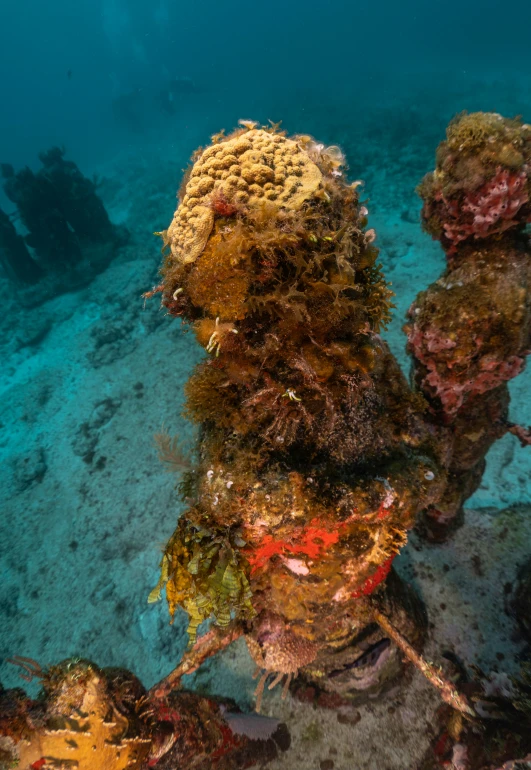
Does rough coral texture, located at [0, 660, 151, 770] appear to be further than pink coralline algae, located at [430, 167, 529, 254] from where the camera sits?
No

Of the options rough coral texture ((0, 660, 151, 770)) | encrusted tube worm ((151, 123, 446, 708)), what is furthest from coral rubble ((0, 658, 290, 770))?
encrusted tube worm ((151, 123, 446, 708))

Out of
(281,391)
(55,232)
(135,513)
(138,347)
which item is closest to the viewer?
(281,391)

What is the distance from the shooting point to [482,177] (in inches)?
119

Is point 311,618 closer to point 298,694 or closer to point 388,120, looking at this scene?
point 298,694

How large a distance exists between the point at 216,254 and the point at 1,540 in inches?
367

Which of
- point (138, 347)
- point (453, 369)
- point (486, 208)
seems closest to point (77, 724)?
point (453, 369)

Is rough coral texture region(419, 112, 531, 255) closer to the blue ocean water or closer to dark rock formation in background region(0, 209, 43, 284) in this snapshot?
the blue ocean water

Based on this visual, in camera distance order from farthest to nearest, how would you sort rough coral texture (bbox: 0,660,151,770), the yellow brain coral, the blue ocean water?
1. the blue ocean water
2. rough coral texture (bbox: 0,660,151,770)
3. the yellow brain coral

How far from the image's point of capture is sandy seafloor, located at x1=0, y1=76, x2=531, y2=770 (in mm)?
4496

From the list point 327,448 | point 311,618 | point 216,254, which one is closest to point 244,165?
point 216,254

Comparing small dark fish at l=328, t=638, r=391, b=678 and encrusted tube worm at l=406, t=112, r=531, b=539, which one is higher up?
encrusted tube worm at l=406, t=112, r=531, b=539

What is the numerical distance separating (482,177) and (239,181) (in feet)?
7.24

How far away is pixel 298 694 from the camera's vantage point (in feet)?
15.1

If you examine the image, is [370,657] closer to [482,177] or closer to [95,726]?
[95,726]
